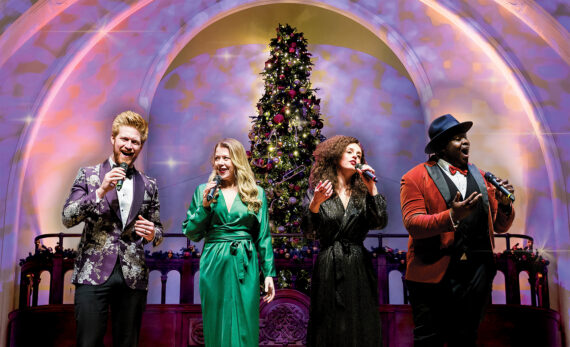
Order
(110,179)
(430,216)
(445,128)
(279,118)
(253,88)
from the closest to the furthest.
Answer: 1. (110,179)
2. (430,216)
3. (445,128)
4. (279,118)
5. (253,88)

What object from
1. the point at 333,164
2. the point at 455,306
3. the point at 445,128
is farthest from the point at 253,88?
the point at 455,306

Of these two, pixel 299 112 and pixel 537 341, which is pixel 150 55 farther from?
pixel 537 341

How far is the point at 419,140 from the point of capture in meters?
8.70

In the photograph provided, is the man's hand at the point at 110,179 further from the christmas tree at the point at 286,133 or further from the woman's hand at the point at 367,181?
the christmas tree at the point at 286,133

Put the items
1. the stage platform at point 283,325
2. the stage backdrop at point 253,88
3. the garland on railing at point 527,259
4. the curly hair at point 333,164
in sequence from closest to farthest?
the curly hair at point 333,164
the stage platform at point 283,325
the garland on railing at point 527,259
the stage backdrop at point 253,88

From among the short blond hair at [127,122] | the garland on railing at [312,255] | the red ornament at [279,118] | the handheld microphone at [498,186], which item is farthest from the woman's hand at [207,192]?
the red ornament at [279,118]

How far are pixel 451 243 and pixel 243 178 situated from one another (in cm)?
124

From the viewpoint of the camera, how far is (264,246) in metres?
3.36

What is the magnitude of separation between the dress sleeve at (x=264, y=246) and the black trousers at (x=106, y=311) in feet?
2.49

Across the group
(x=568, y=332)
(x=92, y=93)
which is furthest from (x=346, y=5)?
(x=568, y=332)

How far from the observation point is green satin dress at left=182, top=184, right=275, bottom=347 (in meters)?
3.18

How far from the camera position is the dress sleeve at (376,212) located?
3326 millimetres

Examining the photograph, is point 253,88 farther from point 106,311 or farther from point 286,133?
point 106,311

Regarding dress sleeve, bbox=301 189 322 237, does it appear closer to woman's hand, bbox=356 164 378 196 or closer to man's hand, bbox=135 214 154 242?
woman's hand, bbox=356 164 378 196
